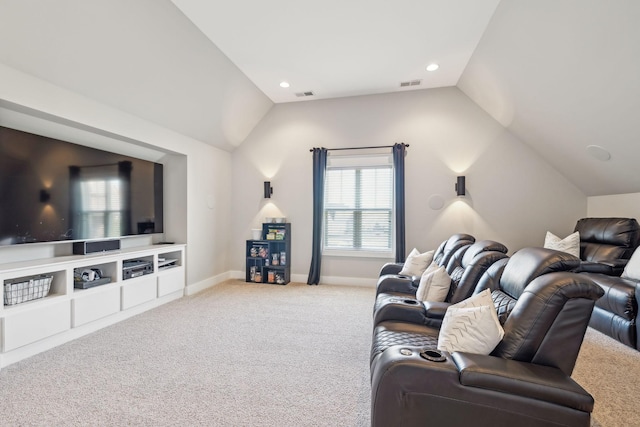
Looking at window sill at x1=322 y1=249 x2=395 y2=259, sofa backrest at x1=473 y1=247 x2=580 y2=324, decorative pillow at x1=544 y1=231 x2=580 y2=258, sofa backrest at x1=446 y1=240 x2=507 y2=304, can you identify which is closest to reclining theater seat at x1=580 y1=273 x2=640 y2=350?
decorative pillow at x1=544 y1=231 x2=580 y2=258

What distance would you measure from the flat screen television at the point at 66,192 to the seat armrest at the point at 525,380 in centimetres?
377

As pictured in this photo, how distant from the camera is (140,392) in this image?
2.18 metres

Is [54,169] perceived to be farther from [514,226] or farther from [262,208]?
[514,226]

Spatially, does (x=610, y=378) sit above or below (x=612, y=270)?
below

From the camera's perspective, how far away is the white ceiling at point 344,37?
3.00 metres

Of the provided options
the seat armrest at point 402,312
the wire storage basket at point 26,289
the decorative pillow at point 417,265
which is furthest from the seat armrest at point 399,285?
the wire storage basket at point 26,289

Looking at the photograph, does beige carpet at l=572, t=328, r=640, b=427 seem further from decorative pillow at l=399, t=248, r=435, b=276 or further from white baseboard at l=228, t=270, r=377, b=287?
white baseboard at l=228, t=270, r=377, b=287

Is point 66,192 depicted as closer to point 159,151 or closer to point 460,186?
point 159,151

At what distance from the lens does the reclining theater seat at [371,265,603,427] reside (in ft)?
4.20

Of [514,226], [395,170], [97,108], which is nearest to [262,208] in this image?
[395,170]

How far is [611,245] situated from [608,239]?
8 centimetres

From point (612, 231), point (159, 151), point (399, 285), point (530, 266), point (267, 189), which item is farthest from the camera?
point (267, 189)

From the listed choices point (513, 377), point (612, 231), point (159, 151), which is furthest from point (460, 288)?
point (159, 151)

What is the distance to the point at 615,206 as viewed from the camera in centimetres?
427
